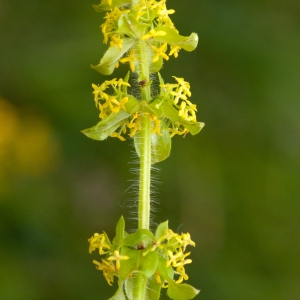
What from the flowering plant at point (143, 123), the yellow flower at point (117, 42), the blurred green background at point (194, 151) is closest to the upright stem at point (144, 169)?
the flowering plant at point (143, 123)

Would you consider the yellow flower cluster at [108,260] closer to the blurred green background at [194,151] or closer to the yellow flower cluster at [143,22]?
the yellow flower cluster at [143,22]

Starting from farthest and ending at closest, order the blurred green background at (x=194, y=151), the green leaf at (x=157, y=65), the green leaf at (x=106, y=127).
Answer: the blurred green background at (x=194, y=151) → the green leaf at (x=157, y=65) → the green leaf at (x=106, y=127)

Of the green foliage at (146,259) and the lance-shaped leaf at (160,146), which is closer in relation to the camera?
the green foliage at (146,259)

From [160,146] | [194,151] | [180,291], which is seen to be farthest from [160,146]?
[194,151]

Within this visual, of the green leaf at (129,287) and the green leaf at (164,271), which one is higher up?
the green leaf at (164,271)

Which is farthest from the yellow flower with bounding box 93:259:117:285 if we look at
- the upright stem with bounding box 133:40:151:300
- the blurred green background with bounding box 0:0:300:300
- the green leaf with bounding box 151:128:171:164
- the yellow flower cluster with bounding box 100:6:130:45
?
the blurred green background with bounding box 0:0:300:300

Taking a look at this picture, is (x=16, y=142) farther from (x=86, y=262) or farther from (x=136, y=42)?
(x=136, y=42)

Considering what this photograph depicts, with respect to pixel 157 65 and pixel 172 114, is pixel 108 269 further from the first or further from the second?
pixel 157 65
